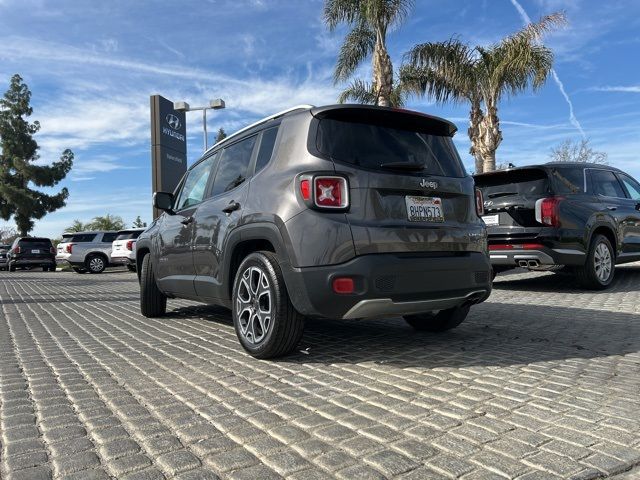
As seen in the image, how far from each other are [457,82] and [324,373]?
54.9 feet

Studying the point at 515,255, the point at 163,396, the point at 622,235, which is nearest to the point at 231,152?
the point at 163,396

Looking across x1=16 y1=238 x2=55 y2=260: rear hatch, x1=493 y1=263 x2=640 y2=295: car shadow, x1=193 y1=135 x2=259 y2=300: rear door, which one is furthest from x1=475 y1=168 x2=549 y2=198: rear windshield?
x1=16 y1=238 x2=55 y2=260: rear hatch

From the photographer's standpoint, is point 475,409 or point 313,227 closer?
point 475,409

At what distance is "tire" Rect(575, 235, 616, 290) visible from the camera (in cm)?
753

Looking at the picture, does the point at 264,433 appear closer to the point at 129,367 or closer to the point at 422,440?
the point at 422,440

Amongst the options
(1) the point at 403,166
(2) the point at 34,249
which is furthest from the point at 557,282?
(2) the point at 34,249

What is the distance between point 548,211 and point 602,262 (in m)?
1.48

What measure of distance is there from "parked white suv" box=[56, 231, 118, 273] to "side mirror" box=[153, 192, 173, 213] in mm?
17267

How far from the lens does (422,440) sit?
236cm

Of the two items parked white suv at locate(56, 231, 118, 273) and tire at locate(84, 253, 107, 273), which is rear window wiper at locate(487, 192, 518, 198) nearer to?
parked white suv at locate(56, 231, 118, 273)

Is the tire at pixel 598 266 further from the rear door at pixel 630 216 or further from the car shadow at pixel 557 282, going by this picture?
the rear door at pixel 630 216

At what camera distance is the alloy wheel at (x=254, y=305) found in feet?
12.2

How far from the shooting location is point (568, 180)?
24.7 ft

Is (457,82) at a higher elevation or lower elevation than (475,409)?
higher
